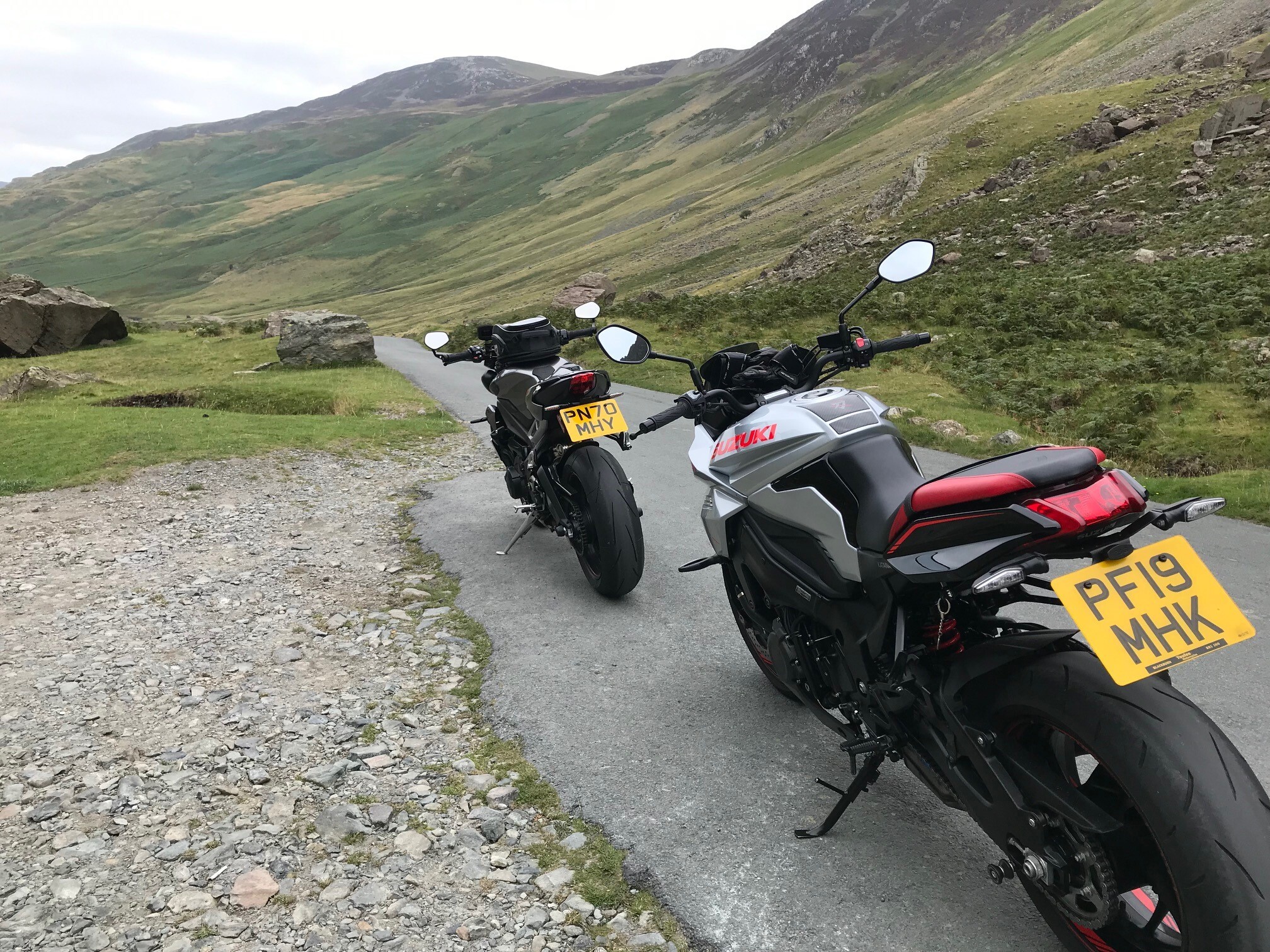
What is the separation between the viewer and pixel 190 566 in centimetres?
731

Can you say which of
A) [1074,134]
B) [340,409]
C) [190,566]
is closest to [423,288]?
[1074,134]

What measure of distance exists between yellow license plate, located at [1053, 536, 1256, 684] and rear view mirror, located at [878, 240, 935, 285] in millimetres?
1948

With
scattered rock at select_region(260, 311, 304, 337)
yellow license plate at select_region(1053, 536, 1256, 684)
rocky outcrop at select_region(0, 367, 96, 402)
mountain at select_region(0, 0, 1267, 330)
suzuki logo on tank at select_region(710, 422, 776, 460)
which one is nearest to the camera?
yellow license plate at select_region(1053, 536, 1256, 684)

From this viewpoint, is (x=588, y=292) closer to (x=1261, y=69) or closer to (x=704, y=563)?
(x=1261, y=69)

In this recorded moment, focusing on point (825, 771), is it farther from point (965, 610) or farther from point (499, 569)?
point (499, 569)

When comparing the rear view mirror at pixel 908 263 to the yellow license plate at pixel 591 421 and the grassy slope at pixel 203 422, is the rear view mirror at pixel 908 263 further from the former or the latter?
the grassy slope at pixel 203 422

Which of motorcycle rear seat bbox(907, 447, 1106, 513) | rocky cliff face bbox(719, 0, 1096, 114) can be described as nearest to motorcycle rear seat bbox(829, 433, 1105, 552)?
motorcycle rear seat bbox(907, 447, 1106, 513)

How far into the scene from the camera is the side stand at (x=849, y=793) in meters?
3.22

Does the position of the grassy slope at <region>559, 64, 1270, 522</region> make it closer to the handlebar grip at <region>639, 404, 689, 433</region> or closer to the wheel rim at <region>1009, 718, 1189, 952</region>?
the handlebar grip at <region>639, 404, 689, 433</region>

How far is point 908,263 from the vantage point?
4.00 m

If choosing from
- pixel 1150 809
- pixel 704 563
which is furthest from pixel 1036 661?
pixel 704 563

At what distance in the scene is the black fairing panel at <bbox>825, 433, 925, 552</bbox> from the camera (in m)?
3.03

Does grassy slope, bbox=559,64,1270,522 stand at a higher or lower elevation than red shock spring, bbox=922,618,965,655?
lower

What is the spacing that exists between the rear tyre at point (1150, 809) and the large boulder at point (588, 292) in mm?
39414
